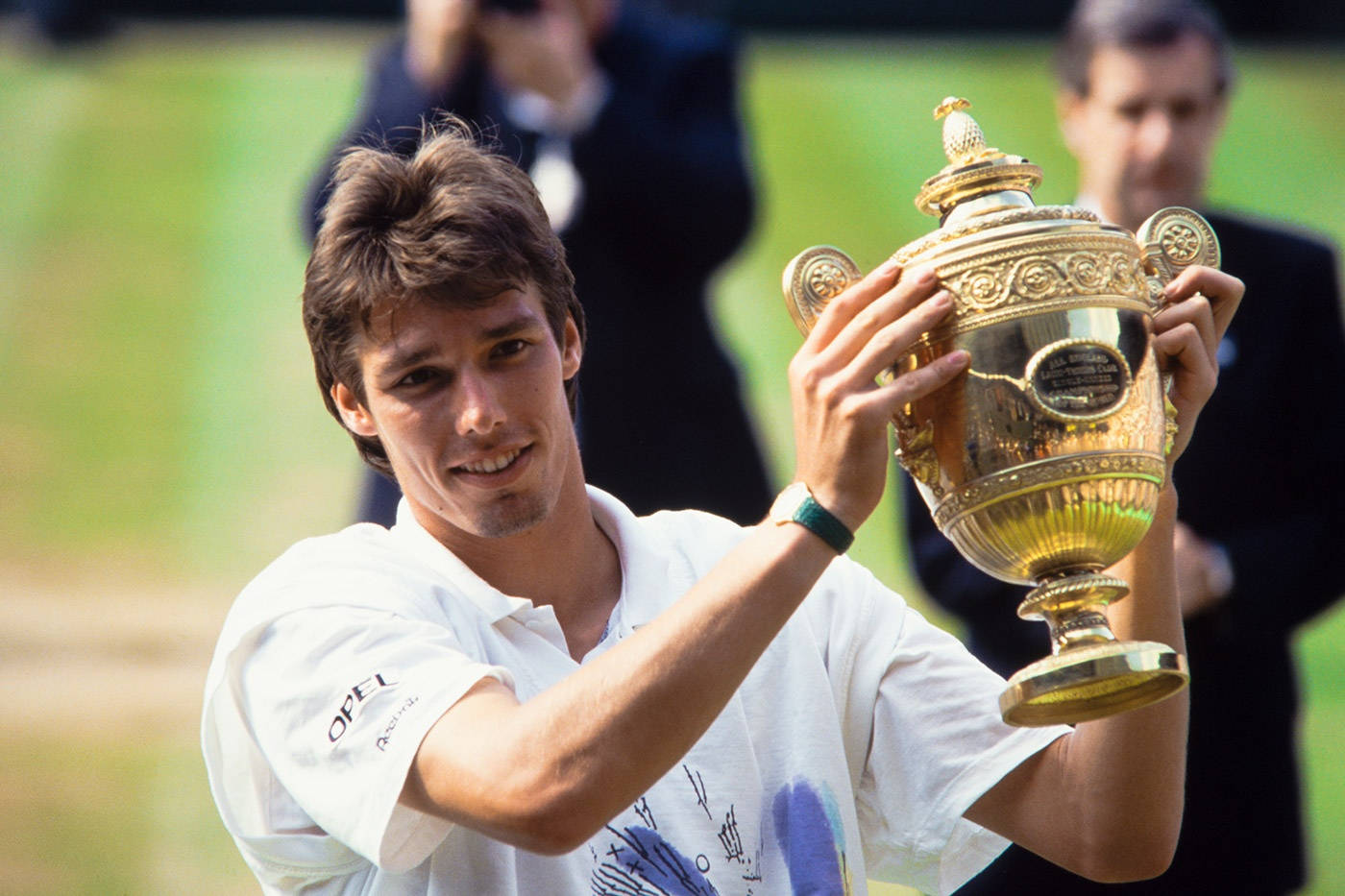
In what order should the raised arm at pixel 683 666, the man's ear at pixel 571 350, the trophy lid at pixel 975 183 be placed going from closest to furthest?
the raised arm at pixel 683 666, the trophy lid at pixel 975 183, the man's ear at pixel 571 350

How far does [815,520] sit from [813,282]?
11.4 inches

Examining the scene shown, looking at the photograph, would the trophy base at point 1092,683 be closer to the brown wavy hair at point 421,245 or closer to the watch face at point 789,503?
the watch face at point 789,503

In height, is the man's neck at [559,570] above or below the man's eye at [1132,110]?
below

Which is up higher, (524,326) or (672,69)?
(672,69)

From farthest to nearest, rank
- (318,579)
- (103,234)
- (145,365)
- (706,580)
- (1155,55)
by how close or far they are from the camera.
Result: 1. (103,234)
2. (145,365)
3. (1155,55)
4. (318,579)
5. (706,580)

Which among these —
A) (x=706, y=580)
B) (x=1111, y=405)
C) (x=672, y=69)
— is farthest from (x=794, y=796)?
(x=672, y=69)

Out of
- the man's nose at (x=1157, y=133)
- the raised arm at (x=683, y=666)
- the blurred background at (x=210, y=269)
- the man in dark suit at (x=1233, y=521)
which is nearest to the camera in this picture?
the raised arm at (x=683, y=666)

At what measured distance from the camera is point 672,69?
4195 millimetres

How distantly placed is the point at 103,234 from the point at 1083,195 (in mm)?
7286

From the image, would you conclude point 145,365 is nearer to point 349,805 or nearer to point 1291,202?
point 1291,202

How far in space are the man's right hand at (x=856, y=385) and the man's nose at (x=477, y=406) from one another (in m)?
0.41

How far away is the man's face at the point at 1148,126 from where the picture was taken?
13.1 ft

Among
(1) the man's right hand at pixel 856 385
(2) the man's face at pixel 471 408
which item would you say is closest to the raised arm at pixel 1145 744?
(1) the man's right hand at pixel 856 385

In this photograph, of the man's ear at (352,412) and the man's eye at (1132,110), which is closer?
the man's ear at (352,412)
